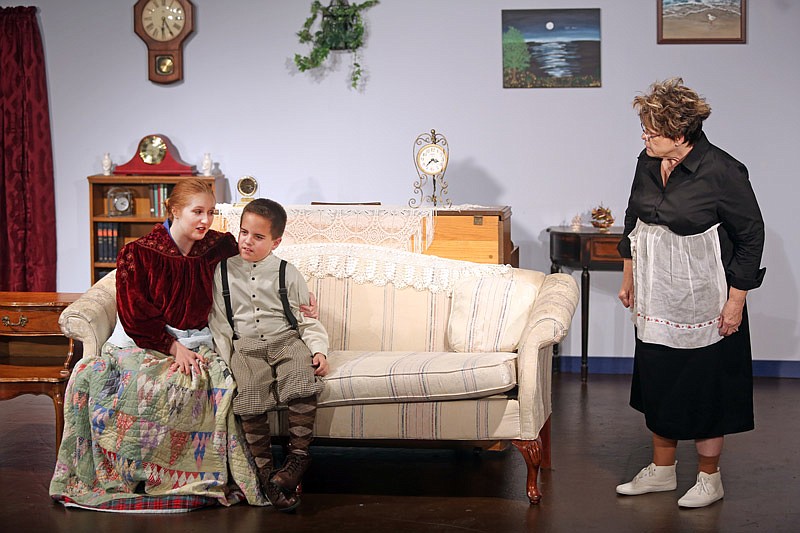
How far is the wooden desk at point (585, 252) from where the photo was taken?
19.2 feet

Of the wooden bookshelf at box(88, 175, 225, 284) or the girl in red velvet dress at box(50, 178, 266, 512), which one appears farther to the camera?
the wooden bookshelf at box(88, 175, 225, 284)

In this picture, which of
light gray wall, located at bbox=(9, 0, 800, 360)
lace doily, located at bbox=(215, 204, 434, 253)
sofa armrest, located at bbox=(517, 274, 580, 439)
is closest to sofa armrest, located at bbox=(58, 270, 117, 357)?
lace doily, located at bbox=(215, 204, 434, 253)

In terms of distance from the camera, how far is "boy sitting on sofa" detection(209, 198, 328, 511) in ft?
12.1

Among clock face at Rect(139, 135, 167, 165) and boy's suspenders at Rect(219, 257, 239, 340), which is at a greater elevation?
clock face at Rect(139, 135, 167, 165)

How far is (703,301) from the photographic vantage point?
363 cm

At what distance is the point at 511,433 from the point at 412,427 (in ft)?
1.21

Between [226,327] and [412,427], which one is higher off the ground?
[226,327]

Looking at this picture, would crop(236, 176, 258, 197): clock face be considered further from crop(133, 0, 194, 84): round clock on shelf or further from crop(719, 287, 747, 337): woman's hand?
crop(719, 287, 747, 337): woman's hand

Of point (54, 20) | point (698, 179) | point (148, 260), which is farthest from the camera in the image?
point (54, 20)

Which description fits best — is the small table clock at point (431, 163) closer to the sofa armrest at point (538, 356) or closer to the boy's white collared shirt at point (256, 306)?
the sofa armrest at point (538, 356)

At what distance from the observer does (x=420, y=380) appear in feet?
12.3

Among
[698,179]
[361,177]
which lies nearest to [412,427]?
[698,179]

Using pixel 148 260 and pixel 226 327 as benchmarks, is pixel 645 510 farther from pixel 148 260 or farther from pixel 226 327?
pixel 148 260

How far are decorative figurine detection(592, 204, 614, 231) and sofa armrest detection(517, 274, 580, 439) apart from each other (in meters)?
2.00
